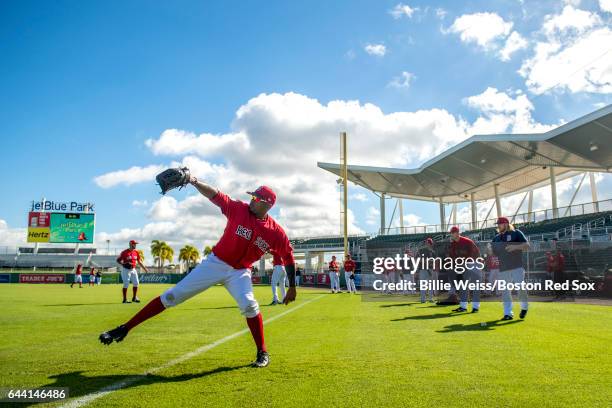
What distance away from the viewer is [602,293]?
58.4 feet

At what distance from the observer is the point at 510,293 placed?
32.8 feet

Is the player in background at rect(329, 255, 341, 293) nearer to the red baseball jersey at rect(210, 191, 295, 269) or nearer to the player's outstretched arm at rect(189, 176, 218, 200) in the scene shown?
the red baseball jersey at rect(210, 191, 295, 269)

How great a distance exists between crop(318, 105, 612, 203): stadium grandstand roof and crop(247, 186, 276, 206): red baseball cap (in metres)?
32.0

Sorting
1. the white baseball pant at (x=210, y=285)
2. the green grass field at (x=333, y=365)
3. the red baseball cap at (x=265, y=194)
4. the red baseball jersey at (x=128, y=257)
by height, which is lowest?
the green grass field at (x=333, y=365)

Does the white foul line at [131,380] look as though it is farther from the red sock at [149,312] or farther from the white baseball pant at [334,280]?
the white baseball pant at [334,280]

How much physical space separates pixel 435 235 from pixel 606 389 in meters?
48.1

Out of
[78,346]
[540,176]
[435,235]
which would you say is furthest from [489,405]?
[540,176]

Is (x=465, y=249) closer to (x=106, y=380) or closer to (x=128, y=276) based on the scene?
(x=106, y=380)

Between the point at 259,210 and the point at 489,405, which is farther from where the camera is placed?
the point at 259,210

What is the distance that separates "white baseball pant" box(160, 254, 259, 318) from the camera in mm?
5086

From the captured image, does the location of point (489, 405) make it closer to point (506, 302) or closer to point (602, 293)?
point (506, 302)

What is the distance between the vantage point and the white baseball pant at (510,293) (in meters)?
9.70

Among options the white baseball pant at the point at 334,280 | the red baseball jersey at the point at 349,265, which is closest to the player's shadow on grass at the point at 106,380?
the red baseball jersey at the point at 349,265

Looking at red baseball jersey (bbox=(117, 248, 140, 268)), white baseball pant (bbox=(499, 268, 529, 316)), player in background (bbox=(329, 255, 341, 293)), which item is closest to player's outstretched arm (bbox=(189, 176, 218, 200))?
white baseball pant (bbox=(499, 268, 529, 316))
